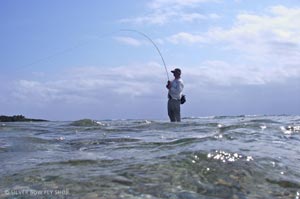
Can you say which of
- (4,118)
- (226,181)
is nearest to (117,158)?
(226,181)

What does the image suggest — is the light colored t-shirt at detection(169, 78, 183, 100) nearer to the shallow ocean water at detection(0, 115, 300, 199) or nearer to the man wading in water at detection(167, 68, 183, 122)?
the man wading in water at detection(167, 68, 183, 122)

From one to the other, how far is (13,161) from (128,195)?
289 cm

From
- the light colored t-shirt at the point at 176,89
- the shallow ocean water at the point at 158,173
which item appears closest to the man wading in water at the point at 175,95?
the light colored t-shirt at the point at 176,89

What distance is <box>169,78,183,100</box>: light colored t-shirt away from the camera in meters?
17.5

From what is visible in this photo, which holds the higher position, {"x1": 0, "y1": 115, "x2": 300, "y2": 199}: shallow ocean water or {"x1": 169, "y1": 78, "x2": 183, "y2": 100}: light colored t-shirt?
{"x1": 169, "y1": 78, "x2": 183, "y2": 100}: light colored t-shirt

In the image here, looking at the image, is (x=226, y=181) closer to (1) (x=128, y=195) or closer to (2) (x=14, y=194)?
(1) (x=128, y=195)

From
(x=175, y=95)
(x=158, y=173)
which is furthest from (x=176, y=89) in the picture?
(x=158, y=173)

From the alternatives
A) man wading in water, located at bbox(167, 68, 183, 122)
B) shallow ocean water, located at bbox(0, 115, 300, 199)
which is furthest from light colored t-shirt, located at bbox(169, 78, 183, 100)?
shallow ocean water, located at bbox(0, 115, 300, 199)

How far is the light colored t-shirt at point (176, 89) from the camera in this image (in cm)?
1747

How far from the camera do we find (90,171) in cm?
523

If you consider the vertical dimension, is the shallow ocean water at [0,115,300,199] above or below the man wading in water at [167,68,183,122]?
below

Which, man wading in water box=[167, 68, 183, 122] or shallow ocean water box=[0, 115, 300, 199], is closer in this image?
shallow ocean water box=[0, 115, 300, 199]

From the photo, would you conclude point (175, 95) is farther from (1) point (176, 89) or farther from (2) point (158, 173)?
(2) point (158, 173)

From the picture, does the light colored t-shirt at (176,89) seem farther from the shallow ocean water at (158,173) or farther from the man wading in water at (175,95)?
the shallow ocean water at (158,173)
